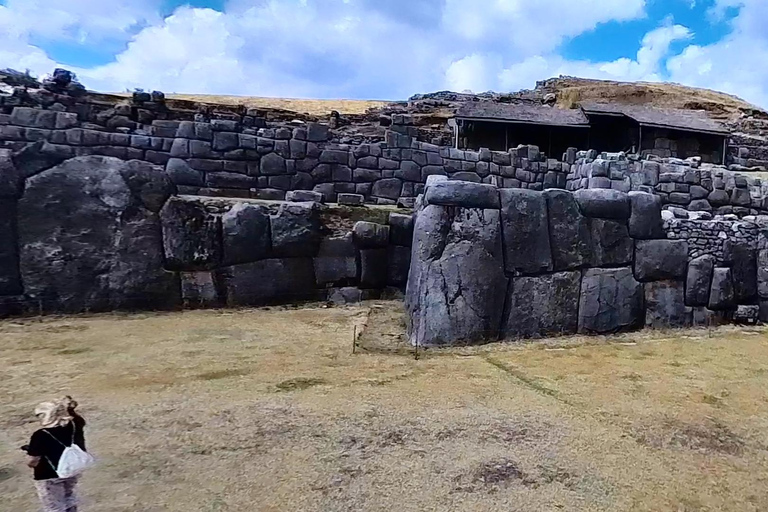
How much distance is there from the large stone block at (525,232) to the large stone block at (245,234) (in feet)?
12.4

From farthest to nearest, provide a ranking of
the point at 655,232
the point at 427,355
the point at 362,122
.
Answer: the point at 362,122 → the point at 655,232 → the point at 427,355

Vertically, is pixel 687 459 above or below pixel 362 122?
below

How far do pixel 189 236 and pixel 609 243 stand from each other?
5990 mm

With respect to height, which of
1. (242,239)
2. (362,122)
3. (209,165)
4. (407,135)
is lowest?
(242,239)

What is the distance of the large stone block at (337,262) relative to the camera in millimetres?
8789

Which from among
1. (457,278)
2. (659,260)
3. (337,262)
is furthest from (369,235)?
(659,260)

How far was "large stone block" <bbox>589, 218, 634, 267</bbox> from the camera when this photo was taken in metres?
7.07

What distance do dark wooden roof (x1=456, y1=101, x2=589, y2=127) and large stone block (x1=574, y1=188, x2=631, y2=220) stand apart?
14.0 m

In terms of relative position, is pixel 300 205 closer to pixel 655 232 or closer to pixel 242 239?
pixel 242 239

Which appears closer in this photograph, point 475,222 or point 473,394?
point 473,394

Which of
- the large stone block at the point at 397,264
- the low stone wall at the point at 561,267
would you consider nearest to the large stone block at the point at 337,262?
the large stone block at the point at 397,264

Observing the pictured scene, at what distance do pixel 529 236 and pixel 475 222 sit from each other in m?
0.82

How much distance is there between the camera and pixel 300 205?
8.80 m

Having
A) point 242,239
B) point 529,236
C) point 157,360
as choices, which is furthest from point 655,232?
point 157,360
